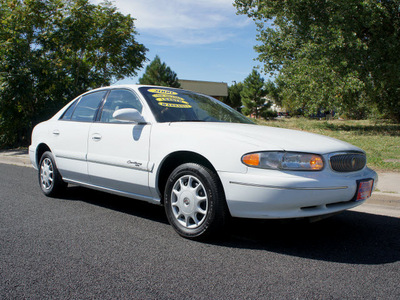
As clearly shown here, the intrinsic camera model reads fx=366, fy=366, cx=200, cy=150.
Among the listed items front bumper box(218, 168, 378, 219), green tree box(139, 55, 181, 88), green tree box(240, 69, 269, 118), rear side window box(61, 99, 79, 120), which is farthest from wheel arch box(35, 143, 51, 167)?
green tree box(139, 55, 181, 88)

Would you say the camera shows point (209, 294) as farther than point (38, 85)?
No

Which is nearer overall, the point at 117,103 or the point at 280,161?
the point at 280,161

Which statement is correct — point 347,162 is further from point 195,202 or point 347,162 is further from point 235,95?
point 235,95

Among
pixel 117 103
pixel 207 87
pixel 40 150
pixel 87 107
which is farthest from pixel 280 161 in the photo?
pixel 207 87

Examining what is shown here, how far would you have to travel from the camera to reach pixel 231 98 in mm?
66688

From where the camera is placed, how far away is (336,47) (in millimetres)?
16453

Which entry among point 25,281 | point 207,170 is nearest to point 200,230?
point 207,170

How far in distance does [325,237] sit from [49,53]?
13.0 meters

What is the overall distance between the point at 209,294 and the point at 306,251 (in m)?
1.20

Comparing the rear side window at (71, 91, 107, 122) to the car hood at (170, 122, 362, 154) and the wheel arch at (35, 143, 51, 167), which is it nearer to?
the wheel arch at (35, 143, 51, 167)

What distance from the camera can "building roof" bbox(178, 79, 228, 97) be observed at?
86625mm

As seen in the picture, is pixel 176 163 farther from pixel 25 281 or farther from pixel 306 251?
pixel 25 281

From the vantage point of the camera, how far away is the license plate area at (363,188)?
128 inches

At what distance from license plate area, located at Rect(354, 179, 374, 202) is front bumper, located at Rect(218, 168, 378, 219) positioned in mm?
71
